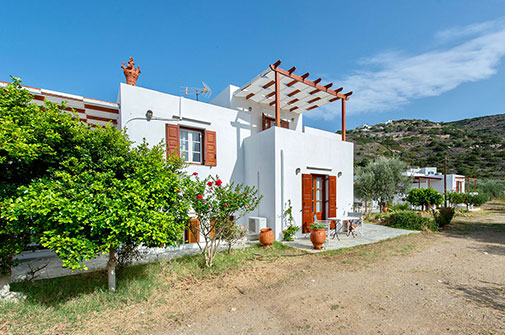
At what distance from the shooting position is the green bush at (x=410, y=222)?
10309mm


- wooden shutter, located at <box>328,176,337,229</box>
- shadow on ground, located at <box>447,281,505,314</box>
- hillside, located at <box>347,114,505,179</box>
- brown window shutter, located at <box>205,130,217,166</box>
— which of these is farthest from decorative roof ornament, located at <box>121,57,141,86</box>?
hillside, located at <box>347,114,505,179</box>

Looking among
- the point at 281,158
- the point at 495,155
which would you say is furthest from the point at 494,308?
the point at 495,155

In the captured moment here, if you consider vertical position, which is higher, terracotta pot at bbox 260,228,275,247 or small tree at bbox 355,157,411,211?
small tree at bbox 355,157,411,211

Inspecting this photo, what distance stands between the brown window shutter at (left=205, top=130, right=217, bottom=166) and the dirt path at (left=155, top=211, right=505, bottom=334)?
4325 mm

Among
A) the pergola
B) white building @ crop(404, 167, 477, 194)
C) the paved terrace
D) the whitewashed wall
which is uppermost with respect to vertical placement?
the pergola

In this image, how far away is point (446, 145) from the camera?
41.4m

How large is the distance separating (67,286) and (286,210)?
5864 mm

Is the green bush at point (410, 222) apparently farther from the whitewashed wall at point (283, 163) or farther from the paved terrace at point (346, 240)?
the whitewashed wall at point (283, 163)

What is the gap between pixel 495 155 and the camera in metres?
35.9

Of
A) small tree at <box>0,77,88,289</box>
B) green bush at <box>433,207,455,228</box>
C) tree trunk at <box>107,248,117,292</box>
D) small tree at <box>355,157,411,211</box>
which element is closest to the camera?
small tree at <box>0,77,88,289</box>

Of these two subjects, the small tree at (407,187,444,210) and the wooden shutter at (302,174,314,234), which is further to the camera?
the small tree at (407,187,444,210)

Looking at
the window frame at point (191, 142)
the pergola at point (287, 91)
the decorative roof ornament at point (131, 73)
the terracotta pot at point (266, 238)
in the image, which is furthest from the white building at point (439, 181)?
the decorative roof ornament at point (131, 73)

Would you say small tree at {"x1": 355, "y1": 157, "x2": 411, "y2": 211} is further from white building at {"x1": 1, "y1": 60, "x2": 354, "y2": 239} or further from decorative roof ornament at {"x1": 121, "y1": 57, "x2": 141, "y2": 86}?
decorative roof ornament at {"x1": 121, "y1": 57, "x2": 141, "y2": 86}

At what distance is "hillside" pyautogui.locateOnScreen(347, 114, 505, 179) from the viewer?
35094 millimetres
